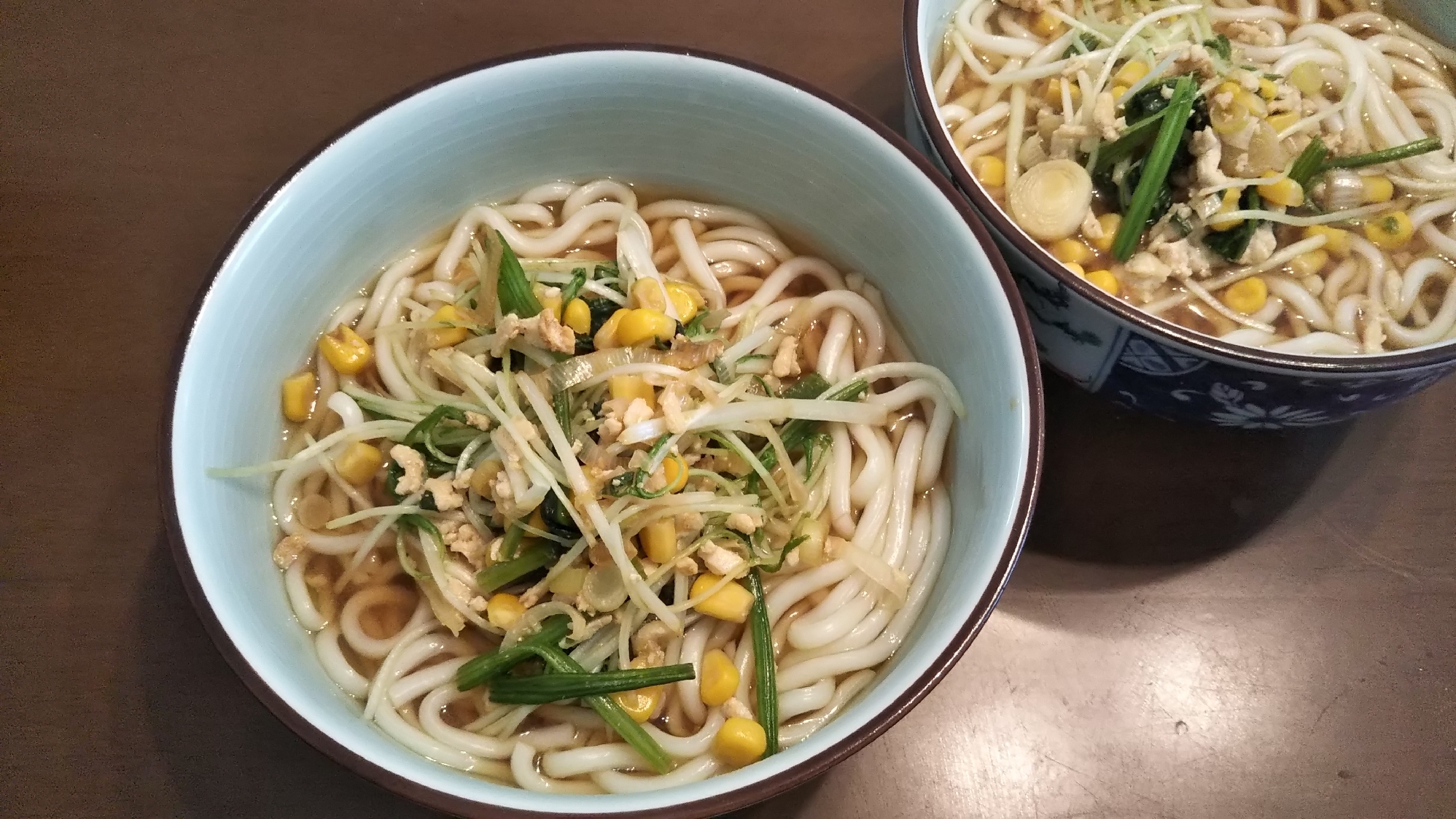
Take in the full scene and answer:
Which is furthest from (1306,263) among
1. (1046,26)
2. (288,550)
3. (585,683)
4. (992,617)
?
(288,550)

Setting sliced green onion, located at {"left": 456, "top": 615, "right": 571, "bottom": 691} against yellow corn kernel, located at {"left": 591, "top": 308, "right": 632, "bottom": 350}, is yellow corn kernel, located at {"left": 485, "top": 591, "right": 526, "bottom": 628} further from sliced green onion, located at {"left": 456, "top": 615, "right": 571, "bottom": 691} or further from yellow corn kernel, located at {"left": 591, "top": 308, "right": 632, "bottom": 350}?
yellow corn kernel, located at {"left": 591, "top": 308, "right": 632, "bottom": 350}

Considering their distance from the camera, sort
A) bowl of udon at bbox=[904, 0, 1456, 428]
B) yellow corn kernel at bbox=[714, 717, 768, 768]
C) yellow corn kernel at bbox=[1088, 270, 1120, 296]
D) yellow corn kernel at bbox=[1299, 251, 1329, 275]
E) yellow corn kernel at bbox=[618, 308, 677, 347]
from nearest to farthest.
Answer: yellow corn kernel at bbox=[714, 717, 768, 768] → yellow corn kernel at bbox=[618, 308, 677, 347] → bowl of udon at bbox=[904, 0, 1456, 428] → yellow corn kernel at bbox=[1088, 270, 1120, 296] → yellow corn kernel at bbox=[1299, 251, 1329, 275]

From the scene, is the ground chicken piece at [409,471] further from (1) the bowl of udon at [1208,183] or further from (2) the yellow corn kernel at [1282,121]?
(2) the yellow corn kernel at [1282,121]

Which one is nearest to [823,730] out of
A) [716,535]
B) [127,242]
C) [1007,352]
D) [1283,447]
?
[716,535]

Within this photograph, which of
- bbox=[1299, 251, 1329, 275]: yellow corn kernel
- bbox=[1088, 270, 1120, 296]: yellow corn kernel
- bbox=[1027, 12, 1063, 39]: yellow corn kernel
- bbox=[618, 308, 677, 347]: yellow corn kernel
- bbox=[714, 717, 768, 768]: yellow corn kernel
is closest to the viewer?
bbox=[714, 717, 768, 768]: yellow corn kernel

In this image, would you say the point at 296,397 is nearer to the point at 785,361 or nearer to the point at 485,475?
the point at 485,475

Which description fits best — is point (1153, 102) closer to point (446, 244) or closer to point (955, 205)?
point (955, 205)

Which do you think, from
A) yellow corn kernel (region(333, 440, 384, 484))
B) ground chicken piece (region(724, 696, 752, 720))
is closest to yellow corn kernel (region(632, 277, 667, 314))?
yellow corn kernel (region(333, 440, 384, 484))
